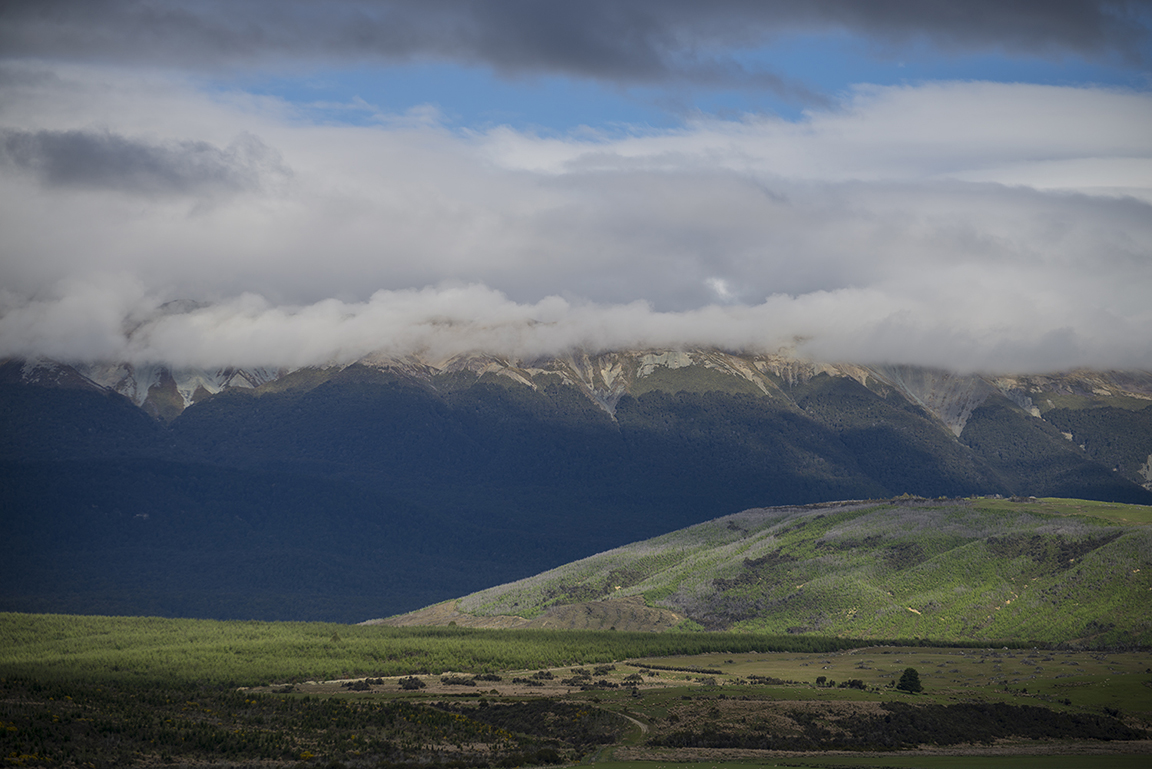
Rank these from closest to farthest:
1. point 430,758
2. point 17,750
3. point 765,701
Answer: point 17,750
point 430,758
point 765,701

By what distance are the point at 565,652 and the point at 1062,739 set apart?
266ft

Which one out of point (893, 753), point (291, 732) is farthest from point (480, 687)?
point (893, 753)

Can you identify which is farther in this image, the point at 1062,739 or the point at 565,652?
the point at 565,652

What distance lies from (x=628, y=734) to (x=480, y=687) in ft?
122

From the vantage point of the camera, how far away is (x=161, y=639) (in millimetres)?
195750

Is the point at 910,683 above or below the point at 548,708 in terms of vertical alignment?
below

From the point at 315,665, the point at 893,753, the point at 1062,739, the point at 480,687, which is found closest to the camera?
the point at 893,753

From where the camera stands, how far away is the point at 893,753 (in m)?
115

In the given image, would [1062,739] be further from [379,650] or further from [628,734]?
[379,650]

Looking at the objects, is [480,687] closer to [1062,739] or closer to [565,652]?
[565,652]

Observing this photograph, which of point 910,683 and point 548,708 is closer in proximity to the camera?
point 548,708

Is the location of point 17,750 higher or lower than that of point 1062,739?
higher

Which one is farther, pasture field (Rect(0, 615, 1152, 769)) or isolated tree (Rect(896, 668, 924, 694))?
isolated tree (Rect(896, 668, 924, 694))

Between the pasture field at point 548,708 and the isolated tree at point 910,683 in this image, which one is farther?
the isolated tree at point 910,683
